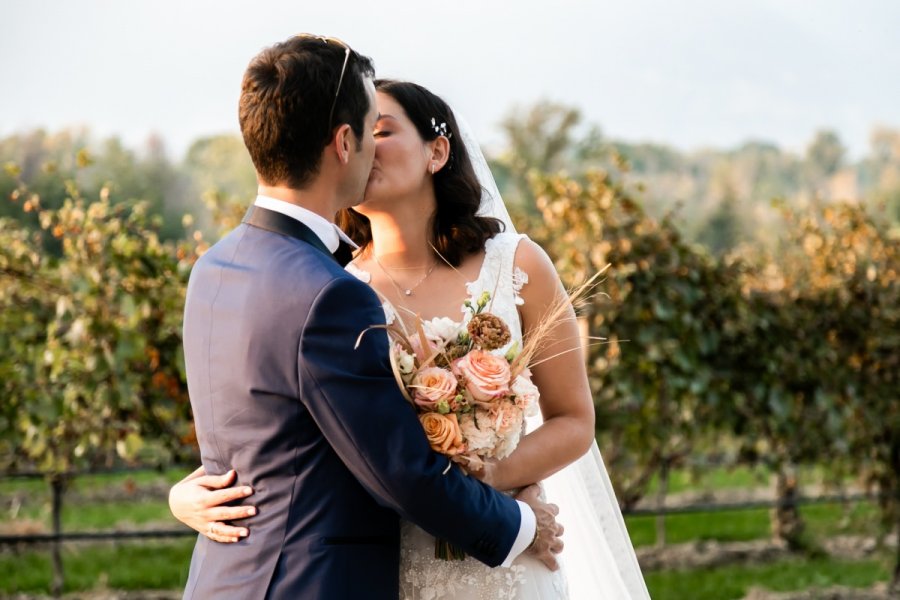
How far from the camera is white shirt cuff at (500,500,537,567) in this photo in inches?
89.3

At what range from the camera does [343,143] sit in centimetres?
221

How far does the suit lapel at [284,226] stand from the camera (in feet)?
7.20

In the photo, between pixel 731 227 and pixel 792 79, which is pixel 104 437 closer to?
pixel 731 227

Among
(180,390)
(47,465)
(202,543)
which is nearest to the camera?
(202,543)

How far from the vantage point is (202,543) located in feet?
7.66

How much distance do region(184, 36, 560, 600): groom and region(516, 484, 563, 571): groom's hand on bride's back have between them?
0.80 feet

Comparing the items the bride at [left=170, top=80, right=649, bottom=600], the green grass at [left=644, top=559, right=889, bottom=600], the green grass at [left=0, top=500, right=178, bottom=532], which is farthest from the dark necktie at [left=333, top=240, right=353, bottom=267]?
the green grass at [left=0, top=500, right=178, bottom=532]

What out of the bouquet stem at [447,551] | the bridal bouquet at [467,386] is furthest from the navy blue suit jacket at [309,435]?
the bouquet stem at [447,551]

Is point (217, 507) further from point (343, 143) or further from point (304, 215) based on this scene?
point (343, 143)

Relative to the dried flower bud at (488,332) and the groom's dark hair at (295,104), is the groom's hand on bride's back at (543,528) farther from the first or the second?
the groom's dark hair at (295,104)

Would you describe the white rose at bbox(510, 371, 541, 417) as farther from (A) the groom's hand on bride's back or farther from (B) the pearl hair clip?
(B) the pearl hair clip

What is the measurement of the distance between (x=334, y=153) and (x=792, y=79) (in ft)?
219

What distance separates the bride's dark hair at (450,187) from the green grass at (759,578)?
3.94 metres

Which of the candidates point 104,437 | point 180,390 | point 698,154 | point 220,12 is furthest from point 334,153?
point 698,154
